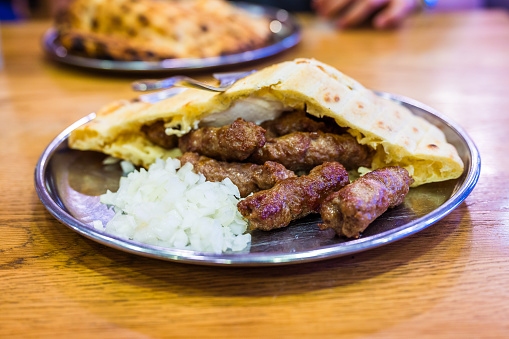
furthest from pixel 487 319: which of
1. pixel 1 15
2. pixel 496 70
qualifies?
pixel 1 15

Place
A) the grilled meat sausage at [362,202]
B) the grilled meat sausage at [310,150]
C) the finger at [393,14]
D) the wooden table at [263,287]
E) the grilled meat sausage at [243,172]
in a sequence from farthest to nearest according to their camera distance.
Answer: the finger at [393,14] < the grilled meat sausage at [310,150] < the grilled meat sausage at [243,172] < the grilled meat sausage at [362,202] < the wooden table at [263,287]

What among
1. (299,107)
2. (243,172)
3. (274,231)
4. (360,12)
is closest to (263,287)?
(274,231)

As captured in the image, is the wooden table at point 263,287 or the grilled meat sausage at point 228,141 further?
the grilled meat sausage at point 228,141

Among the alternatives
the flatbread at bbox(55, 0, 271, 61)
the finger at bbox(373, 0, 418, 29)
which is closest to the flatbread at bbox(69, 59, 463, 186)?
the flatbread at bbox(55, 0, 271, 61)

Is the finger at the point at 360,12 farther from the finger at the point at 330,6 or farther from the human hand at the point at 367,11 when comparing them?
the finger at the point at 330,6

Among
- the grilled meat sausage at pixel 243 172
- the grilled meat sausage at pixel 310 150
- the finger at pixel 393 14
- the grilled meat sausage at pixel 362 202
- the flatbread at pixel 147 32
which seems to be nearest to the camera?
the grilled meat sausage at pixel 362 202

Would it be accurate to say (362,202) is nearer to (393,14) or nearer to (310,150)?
(310,150)

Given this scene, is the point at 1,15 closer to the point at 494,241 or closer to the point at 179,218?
the point at 179,218

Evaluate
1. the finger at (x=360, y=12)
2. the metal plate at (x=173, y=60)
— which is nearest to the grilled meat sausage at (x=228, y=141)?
the metal plate at (x=173, y=60)

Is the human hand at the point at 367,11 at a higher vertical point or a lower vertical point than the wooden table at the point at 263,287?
higher
